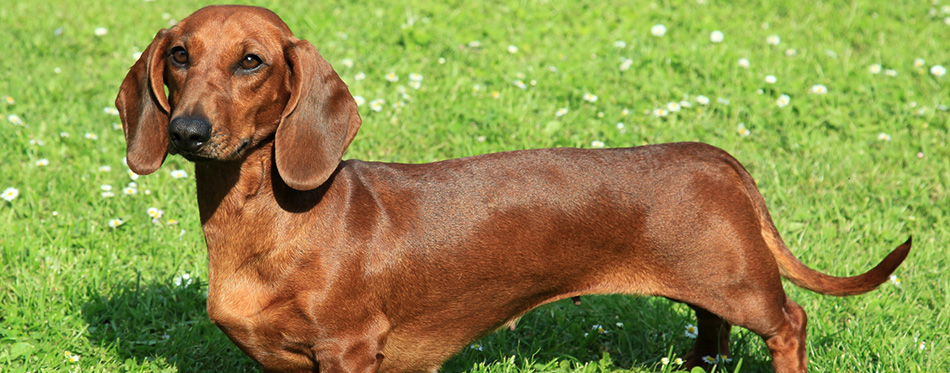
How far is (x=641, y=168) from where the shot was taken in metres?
3.21

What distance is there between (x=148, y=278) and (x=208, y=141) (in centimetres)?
196

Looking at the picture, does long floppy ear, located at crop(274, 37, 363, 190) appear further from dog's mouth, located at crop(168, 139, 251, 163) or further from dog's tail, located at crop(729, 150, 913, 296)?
dog's tail, located at crop(729, 150, 913, 296)

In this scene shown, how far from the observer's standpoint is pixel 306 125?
2.78 m

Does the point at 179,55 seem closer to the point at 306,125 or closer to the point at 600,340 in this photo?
the point at 306,125

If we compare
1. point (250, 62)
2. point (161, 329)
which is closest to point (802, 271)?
point (250, 62)

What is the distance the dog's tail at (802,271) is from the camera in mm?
3367

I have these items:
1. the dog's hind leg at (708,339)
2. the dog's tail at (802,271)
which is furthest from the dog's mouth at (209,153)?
the dog's hind leg at (708,339)

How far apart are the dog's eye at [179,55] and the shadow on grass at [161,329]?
1.53 meters

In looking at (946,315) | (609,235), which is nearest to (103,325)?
(609,235)

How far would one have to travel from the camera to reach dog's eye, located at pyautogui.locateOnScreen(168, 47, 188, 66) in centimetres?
271

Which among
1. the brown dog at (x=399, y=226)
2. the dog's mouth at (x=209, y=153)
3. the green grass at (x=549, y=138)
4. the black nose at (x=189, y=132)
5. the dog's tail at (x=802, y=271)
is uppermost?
the black nose at (x=189, y=132)

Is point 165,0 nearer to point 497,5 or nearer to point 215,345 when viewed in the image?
point 497,5

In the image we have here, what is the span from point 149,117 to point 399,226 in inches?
36.0

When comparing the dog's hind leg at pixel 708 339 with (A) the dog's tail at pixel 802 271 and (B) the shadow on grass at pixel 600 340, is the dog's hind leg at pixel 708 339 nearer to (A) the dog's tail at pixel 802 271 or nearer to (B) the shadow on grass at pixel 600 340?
(B) the shadow on grass at pixel 600 340
